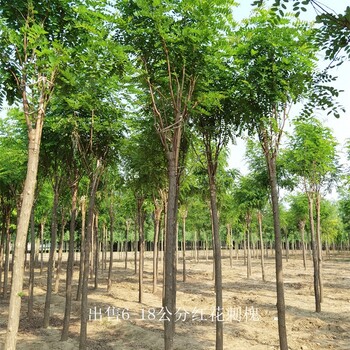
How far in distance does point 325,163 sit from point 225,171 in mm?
4179

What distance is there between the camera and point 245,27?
6.66 metres

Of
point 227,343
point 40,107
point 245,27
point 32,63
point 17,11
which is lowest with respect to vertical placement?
point 227,343

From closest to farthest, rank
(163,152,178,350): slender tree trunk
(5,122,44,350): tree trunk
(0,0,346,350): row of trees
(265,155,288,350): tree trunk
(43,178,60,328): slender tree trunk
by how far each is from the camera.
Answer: (5,122,44,350): tree trunk < (0,0,346,350): row of trees < (163,152,178,350): slender tree trunk < (265,155,288,350): tree trunk < (43,178,60,328): slender tree trunk

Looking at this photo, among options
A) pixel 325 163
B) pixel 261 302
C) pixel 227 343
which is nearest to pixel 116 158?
pixel 227 343

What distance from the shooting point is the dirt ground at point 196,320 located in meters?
9.77

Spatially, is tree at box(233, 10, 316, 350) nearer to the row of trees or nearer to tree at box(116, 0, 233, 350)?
the row of trees

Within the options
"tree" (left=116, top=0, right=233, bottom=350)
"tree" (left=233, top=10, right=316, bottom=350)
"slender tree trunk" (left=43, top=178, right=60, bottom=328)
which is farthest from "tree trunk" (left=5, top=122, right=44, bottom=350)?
"slender tree trunk" (left=43, top=178, right=60, bottom=328)

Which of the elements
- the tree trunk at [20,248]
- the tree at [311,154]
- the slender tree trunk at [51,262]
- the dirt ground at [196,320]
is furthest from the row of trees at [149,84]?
the tree at [311,154]

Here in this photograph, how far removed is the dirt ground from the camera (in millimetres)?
9766

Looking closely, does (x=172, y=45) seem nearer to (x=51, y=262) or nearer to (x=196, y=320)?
(x=51, y=262)

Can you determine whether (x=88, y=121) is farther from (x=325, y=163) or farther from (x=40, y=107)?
(x=325, y=163)

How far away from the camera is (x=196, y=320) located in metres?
12.3

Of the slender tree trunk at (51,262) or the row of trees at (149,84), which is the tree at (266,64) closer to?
the row of trees at (149,84)

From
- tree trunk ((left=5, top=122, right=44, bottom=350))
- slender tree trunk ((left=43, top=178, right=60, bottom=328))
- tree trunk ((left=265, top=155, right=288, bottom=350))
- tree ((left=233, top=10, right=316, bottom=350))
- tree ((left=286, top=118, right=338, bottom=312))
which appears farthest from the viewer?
tree ((left=286, top=118, right=338, bottom=312))
